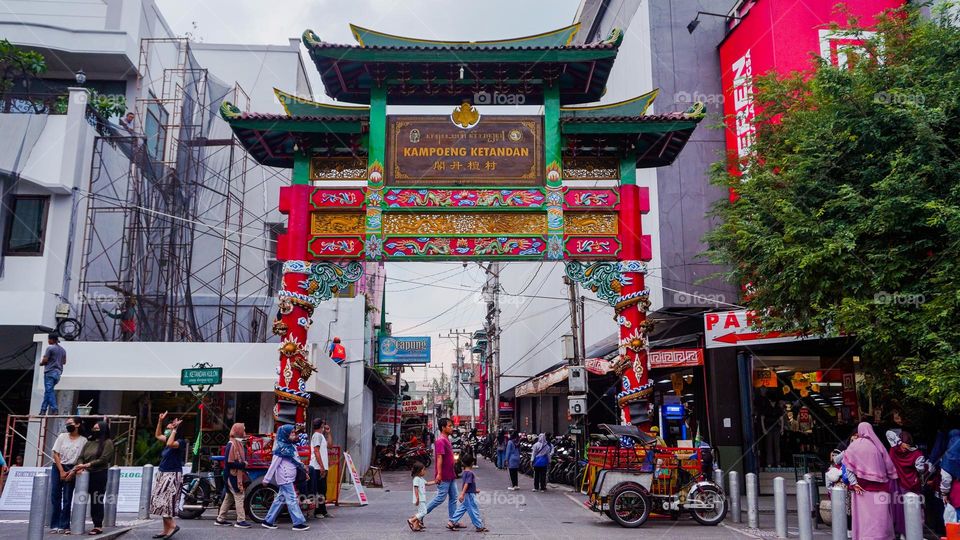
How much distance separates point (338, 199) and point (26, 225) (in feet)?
37.0

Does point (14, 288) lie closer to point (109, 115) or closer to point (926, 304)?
point (109, 115)

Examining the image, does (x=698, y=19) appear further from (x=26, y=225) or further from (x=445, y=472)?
(x=26, y=225)

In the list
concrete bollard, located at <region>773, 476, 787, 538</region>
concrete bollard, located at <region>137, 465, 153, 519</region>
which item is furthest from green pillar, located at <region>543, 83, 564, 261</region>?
concrete bollard, located at <region>137, 465, 153, 519</region>

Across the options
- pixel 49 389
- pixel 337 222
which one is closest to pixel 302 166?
pixel 337 222

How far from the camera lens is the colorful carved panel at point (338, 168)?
605 inches

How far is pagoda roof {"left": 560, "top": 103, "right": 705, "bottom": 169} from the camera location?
48.9 ft

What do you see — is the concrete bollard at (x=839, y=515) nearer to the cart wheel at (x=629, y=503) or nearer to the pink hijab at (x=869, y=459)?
the pink hijab at (x=869, y=459)

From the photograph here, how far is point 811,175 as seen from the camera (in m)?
13.2

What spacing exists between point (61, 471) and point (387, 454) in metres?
21.9

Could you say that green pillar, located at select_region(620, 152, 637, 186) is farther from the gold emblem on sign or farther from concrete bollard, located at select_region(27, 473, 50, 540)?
concrete bollard, located at select_region(27, 473, 50, 540)

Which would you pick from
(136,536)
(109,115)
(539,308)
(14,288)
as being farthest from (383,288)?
(136,536)

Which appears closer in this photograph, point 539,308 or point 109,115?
point 109,115

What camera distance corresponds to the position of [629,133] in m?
15.1
